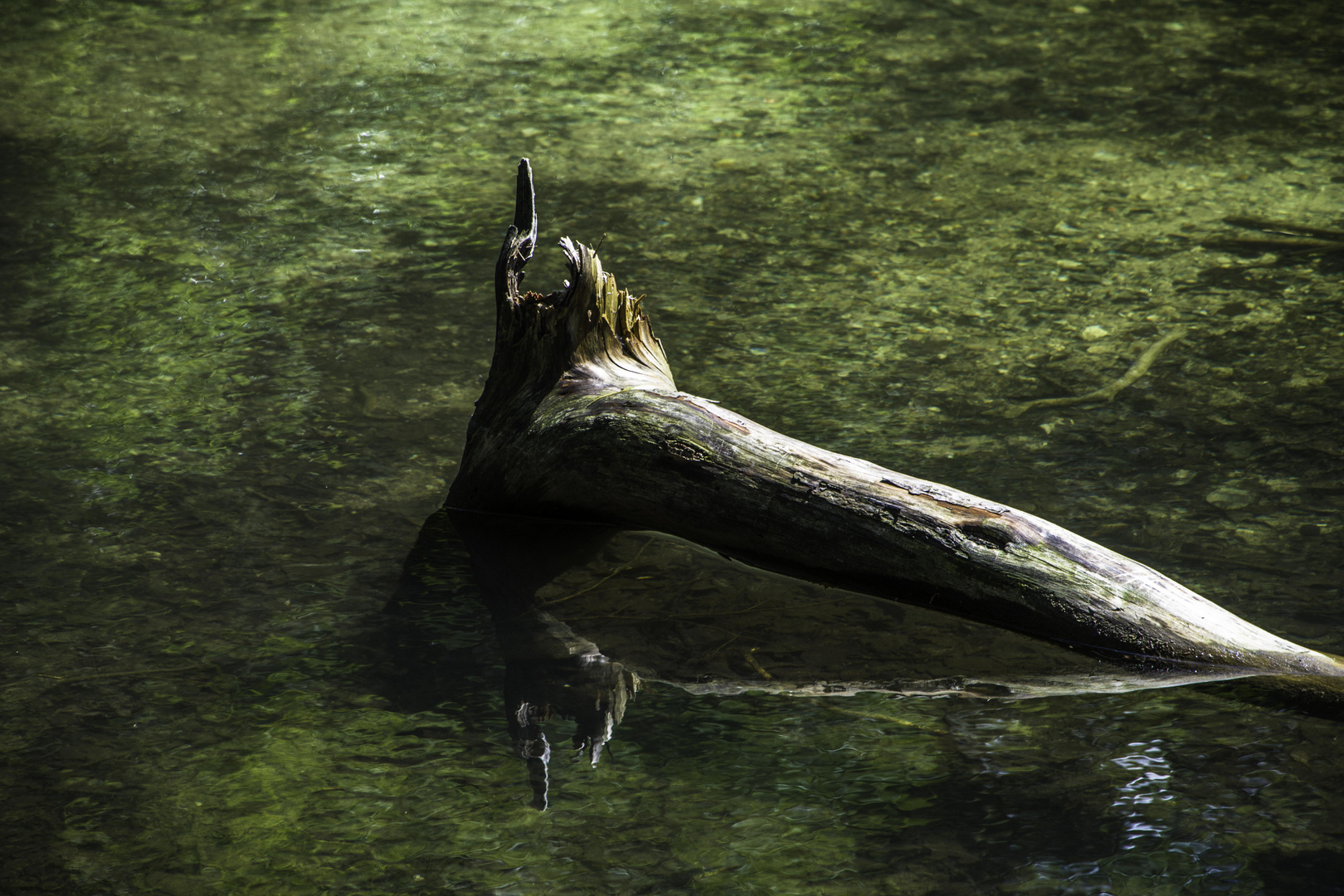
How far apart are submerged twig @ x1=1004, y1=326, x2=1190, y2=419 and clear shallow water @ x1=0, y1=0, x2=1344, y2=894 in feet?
0.15

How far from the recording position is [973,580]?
8.39ft

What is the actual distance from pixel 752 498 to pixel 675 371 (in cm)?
116

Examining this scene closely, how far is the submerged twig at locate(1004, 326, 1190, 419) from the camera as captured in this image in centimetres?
356

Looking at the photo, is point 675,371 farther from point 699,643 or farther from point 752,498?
point 699,643

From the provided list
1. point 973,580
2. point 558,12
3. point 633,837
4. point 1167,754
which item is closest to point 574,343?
point 973,580

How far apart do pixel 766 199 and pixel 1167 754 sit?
10.5ft

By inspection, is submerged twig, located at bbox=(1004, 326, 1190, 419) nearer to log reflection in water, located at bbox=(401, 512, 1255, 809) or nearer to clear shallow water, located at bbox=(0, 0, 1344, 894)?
clear shallow water, located at bbox=(0, 0, 1344, 894)

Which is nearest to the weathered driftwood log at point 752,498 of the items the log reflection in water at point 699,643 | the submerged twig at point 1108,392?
the log reflection in water at point 699,643

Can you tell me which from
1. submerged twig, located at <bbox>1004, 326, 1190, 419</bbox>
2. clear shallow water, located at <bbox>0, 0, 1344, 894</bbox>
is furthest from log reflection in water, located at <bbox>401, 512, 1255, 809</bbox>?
submerged twig, located at <bbox>1004, 326, 1190, 419</bbox>

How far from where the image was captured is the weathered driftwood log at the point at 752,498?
250cm

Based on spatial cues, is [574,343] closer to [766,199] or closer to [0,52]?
[766,199]

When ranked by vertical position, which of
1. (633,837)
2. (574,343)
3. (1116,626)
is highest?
(574,343)

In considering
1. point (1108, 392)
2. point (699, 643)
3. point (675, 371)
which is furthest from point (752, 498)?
point (1108, 392)

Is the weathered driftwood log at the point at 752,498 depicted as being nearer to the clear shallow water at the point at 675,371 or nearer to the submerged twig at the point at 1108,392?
the clear shallow water at the point at 675,371
